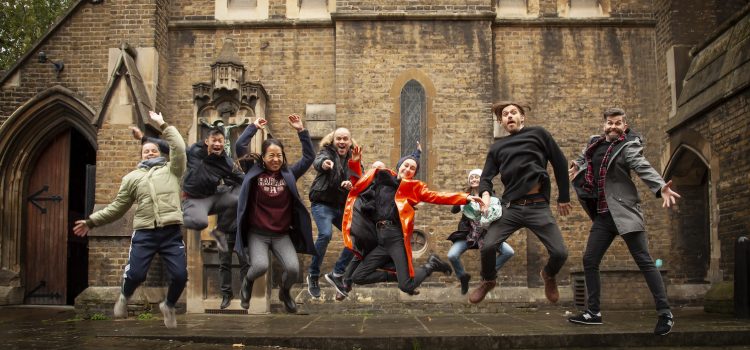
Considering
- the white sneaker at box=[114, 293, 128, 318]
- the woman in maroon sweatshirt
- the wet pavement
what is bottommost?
the wet pavement

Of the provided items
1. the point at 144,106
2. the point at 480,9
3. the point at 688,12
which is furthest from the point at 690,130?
the point at 144,106

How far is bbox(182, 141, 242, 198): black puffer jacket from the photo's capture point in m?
8.00

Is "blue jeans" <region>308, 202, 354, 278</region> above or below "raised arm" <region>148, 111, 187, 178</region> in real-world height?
below

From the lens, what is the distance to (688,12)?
14.4 m

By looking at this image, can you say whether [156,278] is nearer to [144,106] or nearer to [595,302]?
[144,106]

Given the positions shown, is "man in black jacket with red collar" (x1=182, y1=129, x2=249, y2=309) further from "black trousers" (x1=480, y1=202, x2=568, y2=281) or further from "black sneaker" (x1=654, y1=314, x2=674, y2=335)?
"black sneaker" (x1=654, y1=314, x2=674, y2=335)

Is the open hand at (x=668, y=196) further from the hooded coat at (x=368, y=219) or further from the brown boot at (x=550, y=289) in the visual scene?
Result: the hooded coat at (x=368, y=219)

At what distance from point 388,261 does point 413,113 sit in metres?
7.11

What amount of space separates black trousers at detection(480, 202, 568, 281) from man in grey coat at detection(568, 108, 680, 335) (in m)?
0.44

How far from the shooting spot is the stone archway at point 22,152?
48.6 ft

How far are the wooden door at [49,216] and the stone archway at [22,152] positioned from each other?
0.31ft

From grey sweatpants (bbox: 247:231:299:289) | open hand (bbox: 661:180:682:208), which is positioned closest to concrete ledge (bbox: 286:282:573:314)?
grey sweatpants (bbox: 247:231:299:289)

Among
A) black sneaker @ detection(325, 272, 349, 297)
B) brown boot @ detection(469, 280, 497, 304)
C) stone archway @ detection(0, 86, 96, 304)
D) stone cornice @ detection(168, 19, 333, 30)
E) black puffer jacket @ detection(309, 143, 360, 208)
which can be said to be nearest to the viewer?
brown boot @ detection(469, 280, 497, 304)

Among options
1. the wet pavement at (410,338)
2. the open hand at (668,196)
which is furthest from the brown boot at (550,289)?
the open hand at (668,196)
